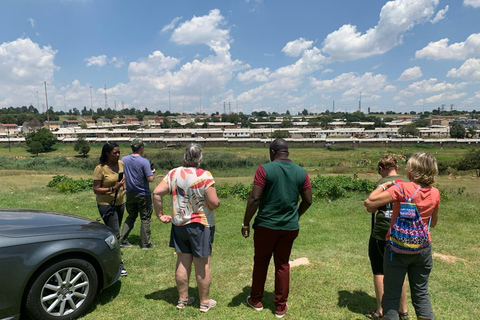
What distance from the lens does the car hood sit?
9.84ft

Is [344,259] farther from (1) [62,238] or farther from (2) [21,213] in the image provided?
(2) [21,213]

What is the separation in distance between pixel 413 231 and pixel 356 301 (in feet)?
5.03

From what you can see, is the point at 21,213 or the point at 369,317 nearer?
the point at 369,317

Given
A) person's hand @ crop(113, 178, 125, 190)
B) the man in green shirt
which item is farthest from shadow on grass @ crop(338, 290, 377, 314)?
person's hand @ crop(113, 178, 125, 190)

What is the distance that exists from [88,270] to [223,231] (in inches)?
154

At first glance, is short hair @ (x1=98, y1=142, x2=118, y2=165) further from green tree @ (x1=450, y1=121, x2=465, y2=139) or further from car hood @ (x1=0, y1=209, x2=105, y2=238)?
green tree @ (x1=450, y1=121, x2=465, y2=139)

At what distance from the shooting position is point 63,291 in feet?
10.1

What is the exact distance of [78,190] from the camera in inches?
462

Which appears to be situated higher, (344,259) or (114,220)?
(114,220)

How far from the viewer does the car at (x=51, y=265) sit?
277 centimetres

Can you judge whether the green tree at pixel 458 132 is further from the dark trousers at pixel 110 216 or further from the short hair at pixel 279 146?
the dark trousers at pixel 110 216

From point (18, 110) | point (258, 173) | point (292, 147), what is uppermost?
point (18, 110)

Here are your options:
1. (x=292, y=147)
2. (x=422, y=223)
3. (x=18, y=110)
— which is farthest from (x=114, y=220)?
(x=18, y=110)

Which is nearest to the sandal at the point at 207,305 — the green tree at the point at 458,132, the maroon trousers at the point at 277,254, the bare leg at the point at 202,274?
the bare leg at the point at 202,274
